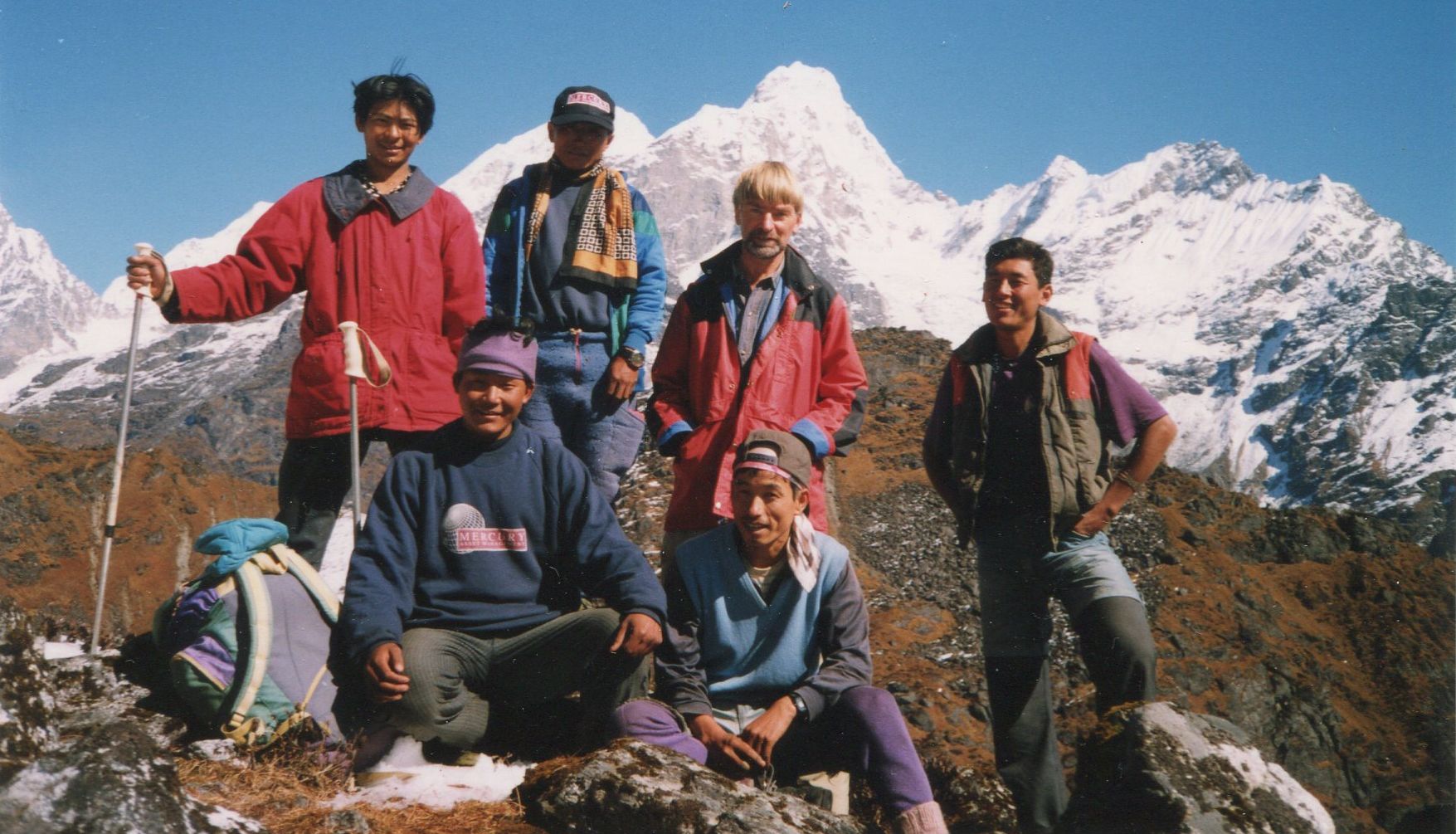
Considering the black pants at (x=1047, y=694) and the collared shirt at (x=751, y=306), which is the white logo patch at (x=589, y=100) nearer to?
the collared shirt at (x=751, y=306)

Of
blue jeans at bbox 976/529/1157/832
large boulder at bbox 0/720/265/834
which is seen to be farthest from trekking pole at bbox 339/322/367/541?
blue jeans at bbox 976/529/1157/832

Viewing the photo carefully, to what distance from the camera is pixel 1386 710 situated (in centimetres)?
2698

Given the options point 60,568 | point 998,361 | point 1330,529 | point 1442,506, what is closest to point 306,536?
point 998,361

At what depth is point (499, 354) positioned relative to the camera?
425 centimetres

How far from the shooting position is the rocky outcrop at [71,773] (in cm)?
263

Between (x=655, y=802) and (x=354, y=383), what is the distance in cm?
225

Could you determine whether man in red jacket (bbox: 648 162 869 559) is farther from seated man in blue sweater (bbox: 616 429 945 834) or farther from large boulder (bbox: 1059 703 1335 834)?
large boulder (bbox: 1059 703 1335 834)

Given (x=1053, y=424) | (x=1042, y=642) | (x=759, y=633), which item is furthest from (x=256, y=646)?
(x=1053, y=424)

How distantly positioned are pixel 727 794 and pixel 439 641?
126 centimetres

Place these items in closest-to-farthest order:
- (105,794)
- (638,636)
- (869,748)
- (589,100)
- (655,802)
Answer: (105,794)
(655,802)
(869,748)
(638,636)
(589,100)

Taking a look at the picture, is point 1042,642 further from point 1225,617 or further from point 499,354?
point 1225,617

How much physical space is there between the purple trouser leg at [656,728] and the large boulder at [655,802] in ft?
0.63

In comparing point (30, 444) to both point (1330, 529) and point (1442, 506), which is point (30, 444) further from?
point (1442, 506)

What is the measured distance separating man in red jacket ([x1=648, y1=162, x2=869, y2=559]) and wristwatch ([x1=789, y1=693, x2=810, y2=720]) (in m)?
0.88
